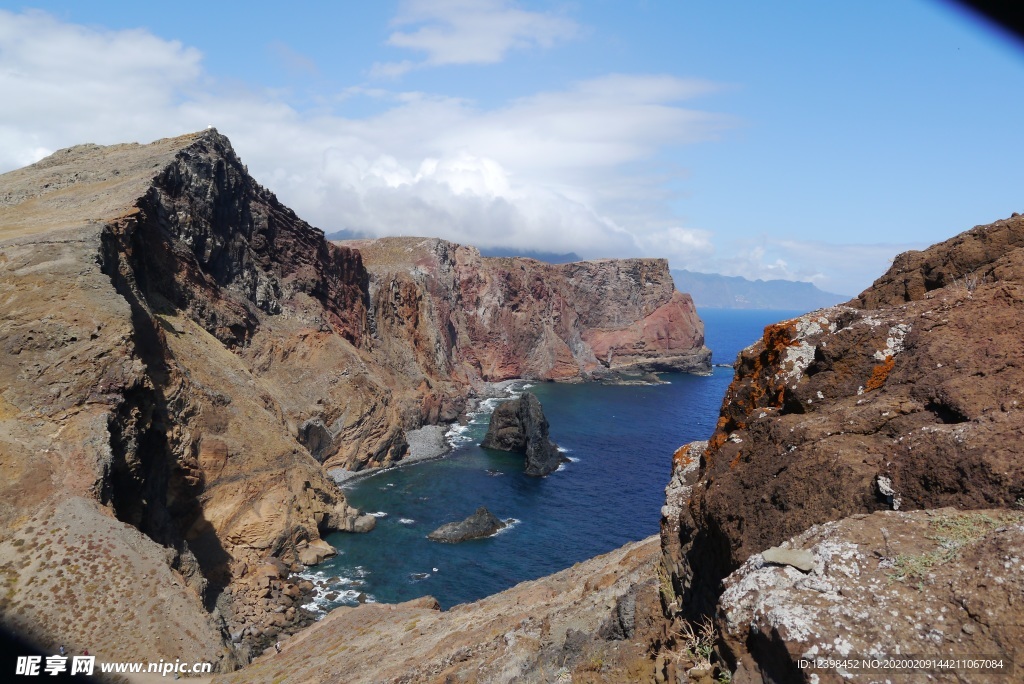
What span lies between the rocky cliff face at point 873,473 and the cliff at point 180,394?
2641cm

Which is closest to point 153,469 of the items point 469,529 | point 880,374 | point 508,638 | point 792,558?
point 469,529

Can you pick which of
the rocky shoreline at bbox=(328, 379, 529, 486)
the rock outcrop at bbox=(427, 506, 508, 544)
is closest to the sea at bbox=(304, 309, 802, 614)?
the rock outcrop at bbox=(427, 506, 508, 544)

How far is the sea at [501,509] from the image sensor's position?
4197 cm

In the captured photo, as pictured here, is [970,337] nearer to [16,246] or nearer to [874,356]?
[874,356]

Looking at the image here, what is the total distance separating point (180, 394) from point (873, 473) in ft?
141

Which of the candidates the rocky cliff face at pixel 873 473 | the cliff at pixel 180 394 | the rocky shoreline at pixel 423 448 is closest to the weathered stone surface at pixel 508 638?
the rocky cliff face at pixel 873 473

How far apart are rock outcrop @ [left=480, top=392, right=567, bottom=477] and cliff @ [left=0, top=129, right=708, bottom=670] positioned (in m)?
11.3

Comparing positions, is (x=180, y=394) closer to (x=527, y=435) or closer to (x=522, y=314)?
(x=527, y=435)

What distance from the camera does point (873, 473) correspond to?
741 centimetres

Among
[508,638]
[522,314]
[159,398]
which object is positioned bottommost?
[508,638]

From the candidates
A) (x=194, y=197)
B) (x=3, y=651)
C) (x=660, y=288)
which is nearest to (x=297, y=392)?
(x=194, y=197)

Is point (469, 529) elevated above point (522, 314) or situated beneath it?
situated beneath

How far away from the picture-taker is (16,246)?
3809 centimetres

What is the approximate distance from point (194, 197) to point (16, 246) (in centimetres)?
2250
